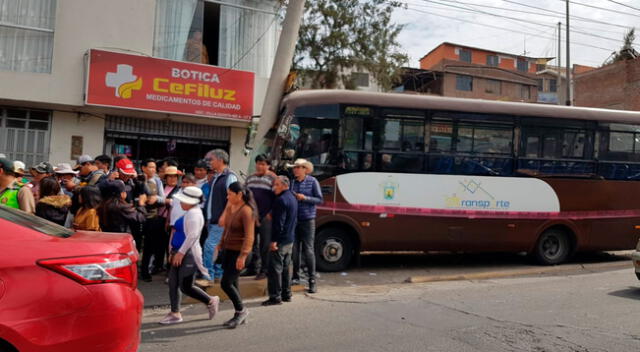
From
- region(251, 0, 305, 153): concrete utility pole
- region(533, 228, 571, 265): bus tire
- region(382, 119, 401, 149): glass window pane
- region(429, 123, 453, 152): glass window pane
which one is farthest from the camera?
region(251, 0, 305, 153): concrete utility pole

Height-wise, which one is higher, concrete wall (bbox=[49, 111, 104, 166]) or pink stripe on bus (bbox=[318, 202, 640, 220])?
concrete wall (bbox=[49, 111, 104, 166])

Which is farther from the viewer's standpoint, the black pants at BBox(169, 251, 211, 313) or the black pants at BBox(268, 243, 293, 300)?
the black pants at BBox(268, 243, 293, 300)

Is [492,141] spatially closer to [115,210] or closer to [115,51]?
[115,210]

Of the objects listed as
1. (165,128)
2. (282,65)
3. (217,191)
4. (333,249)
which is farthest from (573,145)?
(165,128)

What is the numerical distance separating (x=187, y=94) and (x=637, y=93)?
86.7 feet

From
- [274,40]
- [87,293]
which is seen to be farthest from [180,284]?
[274,40]

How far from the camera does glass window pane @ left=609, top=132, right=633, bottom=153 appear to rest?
31.4 feet

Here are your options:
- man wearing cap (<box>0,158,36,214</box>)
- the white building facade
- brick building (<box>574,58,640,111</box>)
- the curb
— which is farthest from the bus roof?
brick building (<box>574,58,640,111</box>)

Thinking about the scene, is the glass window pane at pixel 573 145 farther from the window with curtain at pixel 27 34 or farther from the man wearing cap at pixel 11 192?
the window with curtain at pixel 27 34

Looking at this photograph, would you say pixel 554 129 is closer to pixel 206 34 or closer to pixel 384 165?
pixel 384 165

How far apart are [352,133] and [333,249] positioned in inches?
81.4

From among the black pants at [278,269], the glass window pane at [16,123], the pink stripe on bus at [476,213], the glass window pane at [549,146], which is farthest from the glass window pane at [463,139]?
the glass window pane at [16,123]

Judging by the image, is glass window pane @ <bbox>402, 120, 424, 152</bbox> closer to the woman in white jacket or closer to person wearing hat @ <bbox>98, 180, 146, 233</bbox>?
the woman in white jacket

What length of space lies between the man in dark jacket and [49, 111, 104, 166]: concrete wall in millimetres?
9065
